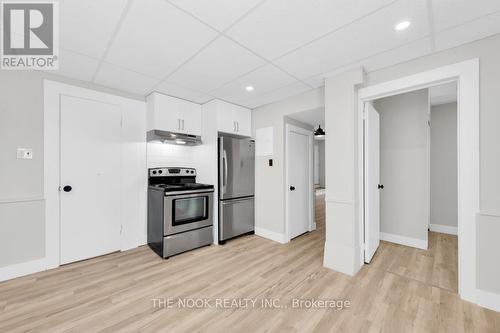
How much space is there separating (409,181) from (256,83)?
117 inches

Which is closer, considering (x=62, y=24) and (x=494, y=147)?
(x=62, y=24)

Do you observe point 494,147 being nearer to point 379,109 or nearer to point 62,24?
point 379,109

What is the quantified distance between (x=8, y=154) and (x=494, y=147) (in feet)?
16.1

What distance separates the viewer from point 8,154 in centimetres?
229

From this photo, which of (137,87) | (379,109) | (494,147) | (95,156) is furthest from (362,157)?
(95,156)

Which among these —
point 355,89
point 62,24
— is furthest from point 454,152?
point 62,24

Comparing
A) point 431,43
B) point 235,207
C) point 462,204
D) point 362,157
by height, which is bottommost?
point 235,207

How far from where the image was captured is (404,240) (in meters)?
3.35

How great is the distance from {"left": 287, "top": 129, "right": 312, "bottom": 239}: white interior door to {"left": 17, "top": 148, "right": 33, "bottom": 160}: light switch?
3491 mm

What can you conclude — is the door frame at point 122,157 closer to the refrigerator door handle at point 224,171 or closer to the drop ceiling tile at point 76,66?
the drop ceiling tile at point 76,66

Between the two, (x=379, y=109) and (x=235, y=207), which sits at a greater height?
(x=379, y=109)

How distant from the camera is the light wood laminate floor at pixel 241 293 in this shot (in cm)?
164

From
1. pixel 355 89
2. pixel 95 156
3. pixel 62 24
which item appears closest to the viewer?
pixel 62 24

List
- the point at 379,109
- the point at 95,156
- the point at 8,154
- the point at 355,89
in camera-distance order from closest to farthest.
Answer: the point at 8,154 → the point at 355,89 → the point at 95,156 → the point at 379,109
